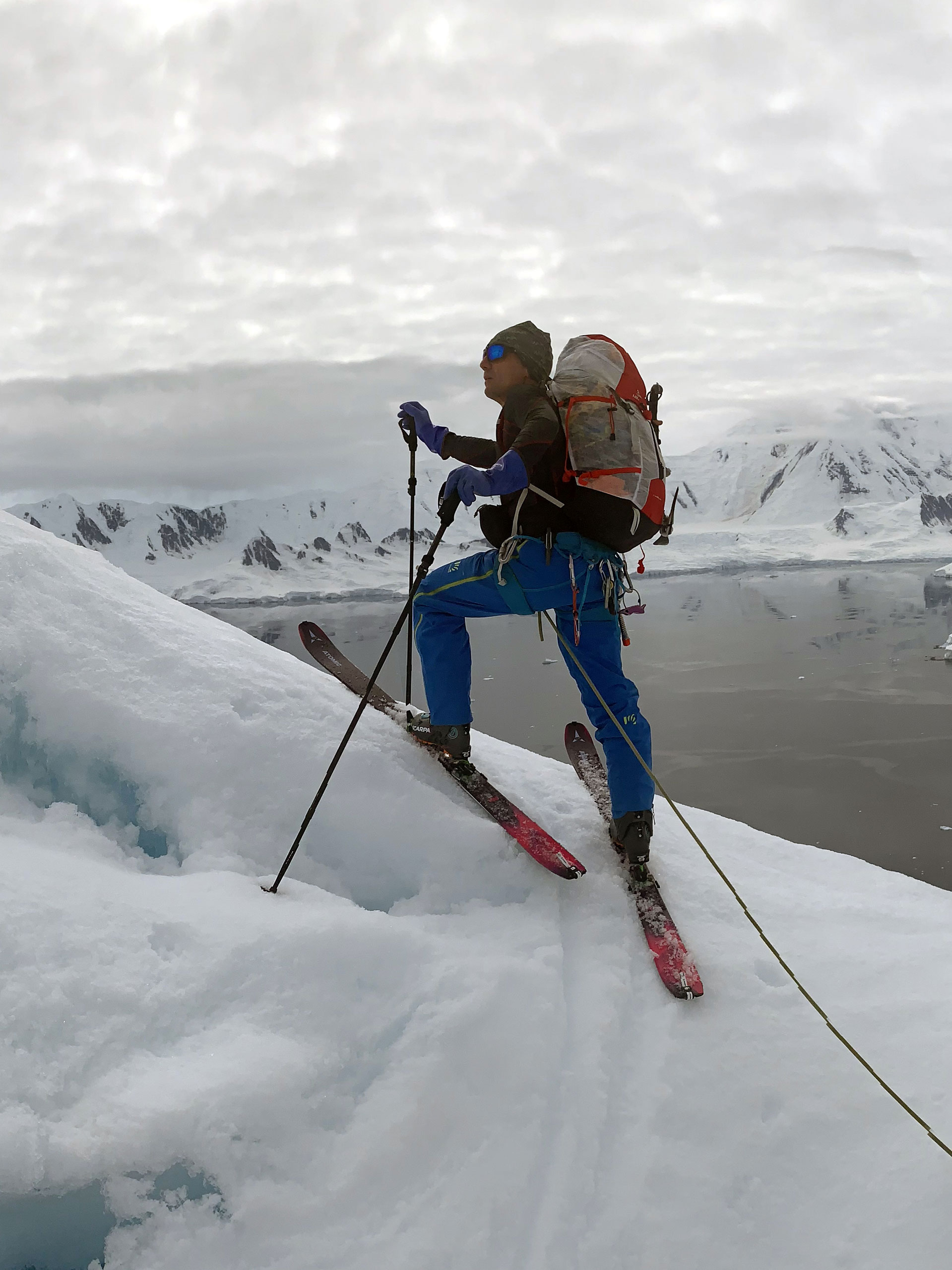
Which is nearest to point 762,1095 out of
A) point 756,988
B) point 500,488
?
point 756,988

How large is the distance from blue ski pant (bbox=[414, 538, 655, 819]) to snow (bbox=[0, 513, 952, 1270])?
39 centimetres

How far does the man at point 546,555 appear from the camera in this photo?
325 centimetres

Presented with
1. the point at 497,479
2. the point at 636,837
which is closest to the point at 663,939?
the point at 636,837

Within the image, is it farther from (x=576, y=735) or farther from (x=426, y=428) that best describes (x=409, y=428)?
(x=576, y=735)

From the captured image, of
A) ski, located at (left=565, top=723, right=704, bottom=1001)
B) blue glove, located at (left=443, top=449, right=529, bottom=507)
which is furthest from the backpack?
ski, located at (left=565, top=723, right=704, bottom=1001)

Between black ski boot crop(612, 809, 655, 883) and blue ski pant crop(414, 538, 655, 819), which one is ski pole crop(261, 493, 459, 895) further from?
black ski boot crop(612, 809, 655, 883)

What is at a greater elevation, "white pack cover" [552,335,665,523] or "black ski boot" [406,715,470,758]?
"white pack cover" [552,335,665,523]

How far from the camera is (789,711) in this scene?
1680 cm

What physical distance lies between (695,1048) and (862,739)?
1348cm

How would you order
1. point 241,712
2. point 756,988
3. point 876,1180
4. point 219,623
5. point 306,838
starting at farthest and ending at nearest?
point 219,623, point 241,712, point 306,838, point 756,988, point 876,1180

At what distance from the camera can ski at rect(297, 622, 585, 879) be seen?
10.2 ft

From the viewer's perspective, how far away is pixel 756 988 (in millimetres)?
2748

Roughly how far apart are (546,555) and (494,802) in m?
1.24

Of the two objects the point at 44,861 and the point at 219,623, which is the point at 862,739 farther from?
the point at 44,861
